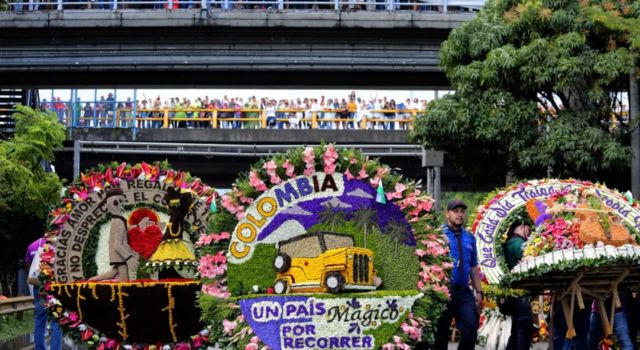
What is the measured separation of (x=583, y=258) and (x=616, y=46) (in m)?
16.0

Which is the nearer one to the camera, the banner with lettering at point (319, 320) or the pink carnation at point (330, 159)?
the banner with lettering at point (319, 320)

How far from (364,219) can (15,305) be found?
12391mm

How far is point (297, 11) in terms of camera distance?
122 ft

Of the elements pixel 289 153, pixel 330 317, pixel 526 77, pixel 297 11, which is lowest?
pixel 330 317

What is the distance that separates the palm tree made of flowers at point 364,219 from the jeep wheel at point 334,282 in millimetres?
667

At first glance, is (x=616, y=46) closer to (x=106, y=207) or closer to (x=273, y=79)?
(x=273, y=79)

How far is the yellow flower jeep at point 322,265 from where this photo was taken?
11.3 metres

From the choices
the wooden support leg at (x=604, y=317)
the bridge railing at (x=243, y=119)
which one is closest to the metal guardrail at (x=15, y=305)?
the wooden support leg at (x=604, y=317)

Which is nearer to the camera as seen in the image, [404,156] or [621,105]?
[621,105]

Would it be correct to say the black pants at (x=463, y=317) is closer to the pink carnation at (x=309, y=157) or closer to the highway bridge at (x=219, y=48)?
the pink carnation at (x=309, y=157)

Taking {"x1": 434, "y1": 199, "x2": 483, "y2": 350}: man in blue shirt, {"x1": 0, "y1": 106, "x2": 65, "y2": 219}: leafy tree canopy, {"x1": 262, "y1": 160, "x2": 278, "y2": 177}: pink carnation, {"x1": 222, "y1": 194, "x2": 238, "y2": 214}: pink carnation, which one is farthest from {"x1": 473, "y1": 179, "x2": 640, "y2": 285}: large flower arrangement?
{"x1": 0, "y1": 106, "x2": 65, "y2": 219}: leafy tree canopy

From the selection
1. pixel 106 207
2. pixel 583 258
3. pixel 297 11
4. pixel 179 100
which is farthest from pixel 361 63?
pixel 583 258

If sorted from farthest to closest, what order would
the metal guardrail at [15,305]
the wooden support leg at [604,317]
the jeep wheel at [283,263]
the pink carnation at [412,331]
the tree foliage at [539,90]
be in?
the tree foliage at [539,90], the metal guardrail at [15,305], the wooden support leg at [604,317], the jeep wheel at [283,263], the pink carnation at [412,331]

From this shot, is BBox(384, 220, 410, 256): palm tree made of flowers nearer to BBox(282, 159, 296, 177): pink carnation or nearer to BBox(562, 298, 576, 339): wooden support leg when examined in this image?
BBox(282, 159, 296, 177): pink carnation
